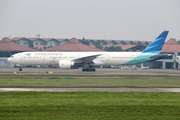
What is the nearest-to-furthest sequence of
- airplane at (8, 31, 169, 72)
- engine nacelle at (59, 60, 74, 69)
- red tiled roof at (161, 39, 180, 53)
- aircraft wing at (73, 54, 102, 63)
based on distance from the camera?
engine nacelle at (59, 60, 74, 69) < aircraft wing at (73, 54, 102, 63) < airplane at (8, 31, 169, 72) < red tiled roof at (161, 39, 180, 53)

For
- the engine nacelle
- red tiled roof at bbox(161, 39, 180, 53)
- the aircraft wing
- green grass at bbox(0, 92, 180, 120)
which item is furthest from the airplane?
red tiled roof at bbox(161, 39, 180, 53)

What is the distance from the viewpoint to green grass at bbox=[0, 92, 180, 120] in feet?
42.8

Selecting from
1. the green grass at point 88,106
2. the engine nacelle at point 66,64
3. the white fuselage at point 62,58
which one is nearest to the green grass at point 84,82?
the green grass at point 88,106

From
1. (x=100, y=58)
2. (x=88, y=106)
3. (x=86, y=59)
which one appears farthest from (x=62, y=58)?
(x=88, y=106)

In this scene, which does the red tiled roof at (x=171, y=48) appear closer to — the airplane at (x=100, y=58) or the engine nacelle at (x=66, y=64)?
→ the airplane at (x=100, y=58)

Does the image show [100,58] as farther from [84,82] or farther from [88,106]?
[88,106]

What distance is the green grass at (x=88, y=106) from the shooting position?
513 inches

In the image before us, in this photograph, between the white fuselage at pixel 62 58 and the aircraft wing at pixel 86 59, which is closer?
the aircraft wing at pixel 86 59

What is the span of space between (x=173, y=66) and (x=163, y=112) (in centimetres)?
6256

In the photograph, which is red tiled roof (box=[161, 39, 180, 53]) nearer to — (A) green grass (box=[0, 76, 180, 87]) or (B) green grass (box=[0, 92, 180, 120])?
(A) green grass (box=[0, 76, 180, 87])

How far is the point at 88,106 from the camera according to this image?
14.8m

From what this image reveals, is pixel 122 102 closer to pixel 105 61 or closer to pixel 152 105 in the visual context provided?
pixel 152 105

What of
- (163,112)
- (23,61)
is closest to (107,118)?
(163,112)

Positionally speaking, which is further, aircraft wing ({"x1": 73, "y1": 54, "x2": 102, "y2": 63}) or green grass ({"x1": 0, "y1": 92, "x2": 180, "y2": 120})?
aircraft wing ({"x1": 73, "y1": 54, "x2": 102, "y2": 63})
